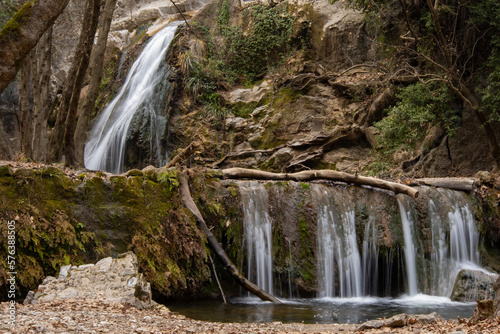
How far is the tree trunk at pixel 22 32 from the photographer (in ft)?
15.0

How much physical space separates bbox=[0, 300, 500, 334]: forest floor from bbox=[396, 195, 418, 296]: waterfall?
4174mm

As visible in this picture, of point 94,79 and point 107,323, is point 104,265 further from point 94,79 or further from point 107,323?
point 94,79

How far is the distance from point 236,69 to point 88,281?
1397 centimetres

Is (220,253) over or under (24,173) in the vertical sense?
under

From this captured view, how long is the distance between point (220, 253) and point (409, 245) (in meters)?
4.19

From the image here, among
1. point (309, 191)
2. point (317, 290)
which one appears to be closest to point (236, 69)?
point (309, 191)

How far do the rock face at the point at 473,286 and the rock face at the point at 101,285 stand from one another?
599cm

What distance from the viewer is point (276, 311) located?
22.1ft

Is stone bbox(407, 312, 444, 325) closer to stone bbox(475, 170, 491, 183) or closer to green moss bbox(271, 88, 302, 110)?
stone bbox(475, 170, 491, 183)

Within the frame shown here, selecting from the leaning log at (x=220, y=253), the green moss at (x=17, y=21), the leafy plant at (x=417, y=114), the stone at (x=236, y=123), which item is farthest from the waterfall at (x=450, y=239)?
the green moss at (x=17, y=21)

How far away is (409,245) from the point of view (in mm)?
8828

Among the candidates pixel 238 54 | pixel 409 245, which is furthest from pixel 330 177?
pixel 238 54

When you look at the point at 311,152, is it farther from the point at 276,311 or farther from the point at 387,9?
the point at 276,311

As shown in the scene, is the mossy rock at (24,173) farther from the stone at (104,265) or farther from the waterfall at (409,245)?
the waterfall at (409,245)
